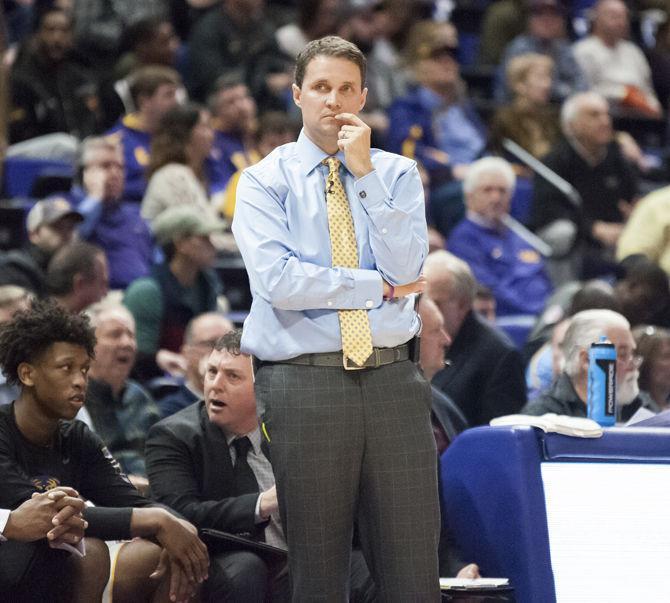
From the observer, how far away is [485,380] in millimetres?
6305

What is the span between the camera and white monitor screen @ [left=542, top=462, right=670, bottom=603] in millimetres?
4242

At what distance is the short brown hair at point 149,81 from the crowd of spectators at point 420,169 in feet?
0.04

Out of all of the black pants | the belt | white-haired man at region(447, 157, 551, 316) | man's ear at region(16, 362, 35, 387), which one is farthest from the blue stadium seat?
the belt

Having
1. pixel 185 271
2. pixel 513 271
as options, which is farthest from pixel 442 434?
pixel 513 271

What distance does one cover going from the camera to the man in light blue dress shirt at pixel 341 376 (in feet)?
11.4

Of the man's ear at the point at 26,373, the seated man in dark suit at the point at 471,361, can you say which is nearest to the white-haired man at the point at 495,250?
the seated man in dark suit at the point at 471,361

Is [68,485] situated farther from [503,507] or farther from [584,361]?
[584,361]

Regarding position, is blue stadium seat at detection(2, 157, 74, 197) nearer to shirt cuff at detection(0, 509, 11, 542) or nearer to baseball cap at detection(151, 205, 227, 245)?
baseball cap at detection(151, 205, 227, 245)

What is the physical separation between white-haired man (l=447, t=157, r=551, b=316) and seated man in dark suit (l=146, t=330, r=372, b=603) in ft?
13.1

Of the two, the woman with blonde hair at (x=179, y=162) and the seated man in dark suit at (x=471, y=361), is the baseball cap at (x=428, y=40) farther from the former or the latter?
the seated man in dark suit at (x=471, y=361)

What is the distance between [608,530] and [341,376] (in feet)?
3.90

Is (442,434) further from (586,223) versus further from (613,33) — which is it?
(613,33)

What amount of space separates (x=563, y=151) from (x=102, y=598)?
20.8 ft

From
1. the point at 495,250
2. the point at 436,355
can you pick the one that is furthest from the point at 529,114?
the point at 436,355
